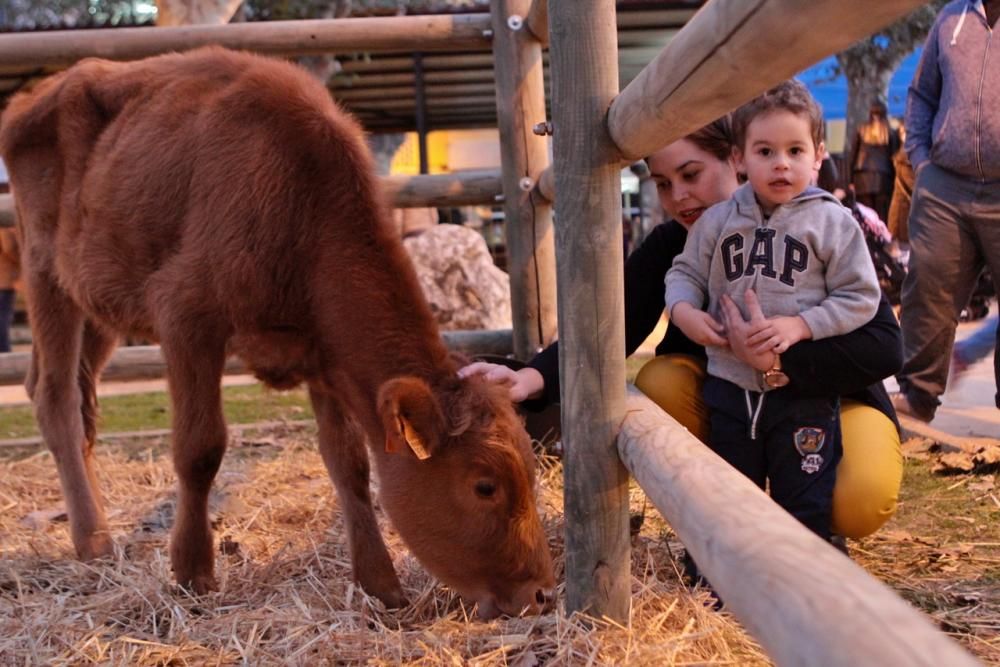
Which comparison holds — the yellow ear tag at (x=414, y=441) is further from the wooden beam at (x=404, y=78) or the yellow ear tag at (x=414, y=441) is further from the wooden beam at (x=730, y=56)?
the wooden beam at (x=404, y=78)

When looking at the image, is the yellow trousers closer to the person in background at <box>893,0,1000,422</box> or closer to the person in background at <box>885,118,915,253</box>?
the person in background at <box>893,0,1000,422</box>

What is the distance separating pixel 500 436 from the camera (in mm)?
2857

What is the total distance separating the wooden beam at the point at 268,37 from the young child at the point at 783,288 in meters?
2.16

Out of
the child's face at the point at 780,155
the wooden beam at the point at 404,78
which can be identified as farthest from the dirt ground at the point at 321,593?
the wooden beam at the point at 404,78

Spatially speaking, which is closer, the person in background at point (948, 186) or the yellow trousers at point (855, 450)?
the yellow trousers at point (855, 450)

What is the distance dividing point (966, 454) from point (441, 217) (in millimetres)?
14578

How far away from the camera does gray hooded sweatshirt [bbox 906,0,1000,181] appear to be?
488 centimetres

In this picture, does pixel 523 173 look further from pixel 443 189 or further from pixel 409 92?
pixel 409 92

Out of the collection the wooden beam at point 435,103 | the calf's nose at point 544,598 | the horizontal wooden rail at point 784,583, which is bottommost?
the calf's nose at point 544,598

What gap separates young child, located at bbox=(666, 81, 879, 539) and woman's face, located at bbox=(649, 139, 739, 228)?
31 centimetres

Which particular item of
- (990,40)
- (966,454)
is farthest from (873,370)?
(990,40)

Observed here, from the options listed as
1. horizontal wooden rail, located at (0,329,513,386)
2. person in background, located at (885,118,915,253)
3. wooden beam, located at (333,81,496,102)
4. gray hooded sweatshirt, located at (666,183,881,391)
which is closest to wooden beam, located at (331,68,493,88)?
wooden beam, located at (333,81,496,102)

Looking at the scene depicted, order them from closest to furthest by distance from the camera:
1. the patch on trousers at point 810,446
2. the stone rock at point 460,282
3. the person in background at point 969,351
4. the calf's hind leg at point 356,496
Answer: the patch on trousers at point 810,446
the calf's hind leg at point 356,496
the person in background at point 969,351
the stone rock at point 460,282

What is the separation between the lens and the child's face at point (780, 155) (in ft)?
9.34
